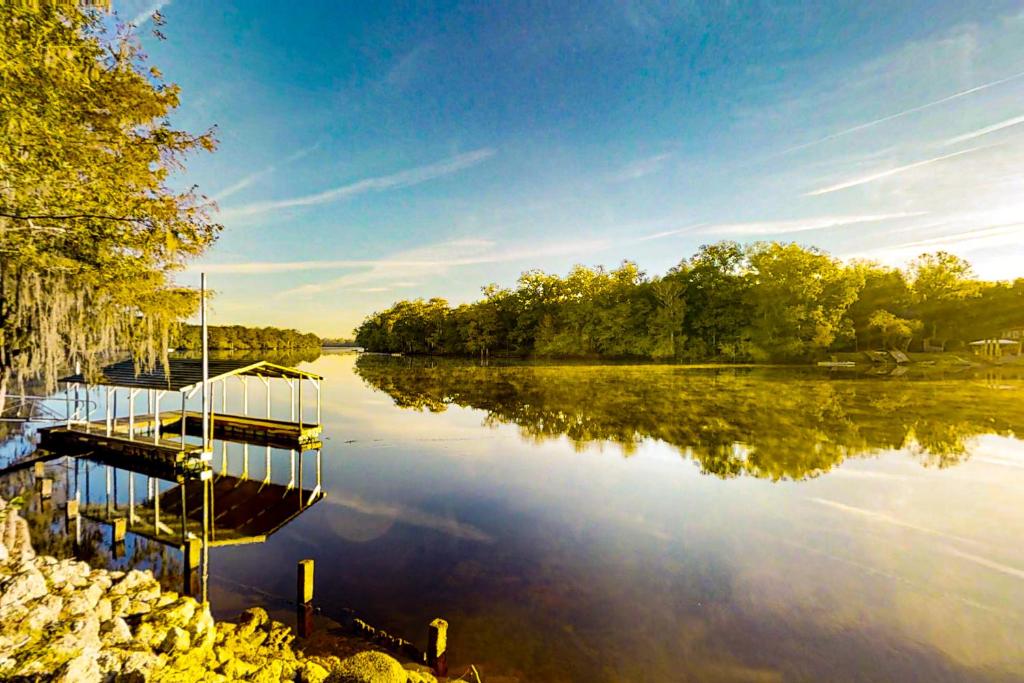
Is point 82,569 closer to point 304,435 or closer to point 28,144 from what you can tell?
point 28,144

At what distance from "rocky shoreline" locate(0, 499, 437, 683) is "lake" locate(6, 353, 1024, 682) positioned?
4.12 feet

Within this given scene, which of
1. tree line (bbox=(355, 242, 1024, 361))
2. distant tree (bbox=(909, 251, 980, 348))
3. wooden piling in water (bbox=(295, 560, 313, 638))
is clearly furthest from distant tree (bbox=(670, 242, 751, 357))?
wooden piling in water (bbox=(295, 560, 313, 638))

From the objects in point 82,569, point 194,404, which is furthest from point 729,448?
point 194,404

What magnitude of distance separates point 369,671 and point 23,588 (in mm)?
4245

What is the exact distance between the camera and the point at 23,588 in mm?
5332

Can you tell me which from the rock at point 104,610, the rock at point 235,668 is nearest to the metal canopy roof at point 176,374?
the rock at point 104,610

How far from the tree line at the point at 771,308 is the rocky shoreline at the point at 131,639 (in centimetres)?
5895

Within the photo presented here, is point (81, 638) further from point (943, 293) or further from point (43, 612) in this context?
point (943, 293)

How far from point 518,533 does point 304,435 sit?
11.4 m

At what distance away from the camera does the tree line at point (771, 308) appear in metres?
53.2

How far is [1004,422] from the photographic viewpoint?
20.3m

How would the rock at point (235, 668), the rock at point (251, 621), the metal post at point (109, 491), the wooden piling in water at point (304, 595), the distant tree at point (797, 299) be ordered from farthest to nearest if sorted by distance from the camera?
the distant tree at point (797, 299) → the metal post at point (109, 491) → the wooden piling in water at point (304, 595) → the rock at point (251, 621) → the rock at point (235, 668)

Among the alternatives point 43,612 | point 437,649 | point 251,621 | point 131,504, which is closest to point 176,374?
point 131,504

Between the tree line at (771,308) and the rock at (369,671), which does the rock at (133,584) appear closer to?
the rock at (369,671)
